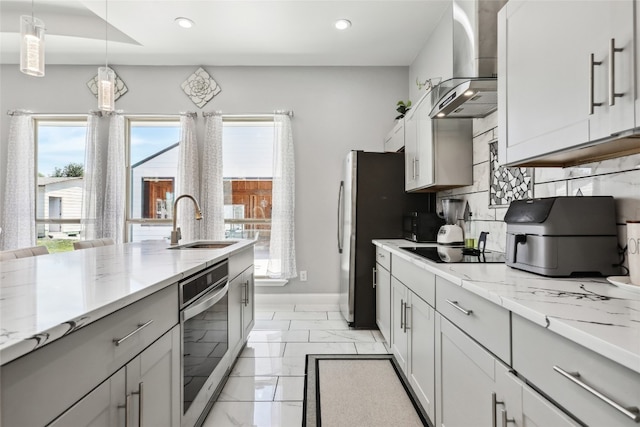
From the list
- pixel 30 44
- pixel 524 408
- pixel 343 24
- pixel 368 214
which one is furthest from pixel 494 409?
pixel 343 24

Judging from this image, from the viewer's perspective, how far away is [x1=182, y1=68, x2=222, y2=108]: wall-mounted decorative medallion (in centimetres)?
422

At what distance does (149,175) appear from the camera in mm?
4375

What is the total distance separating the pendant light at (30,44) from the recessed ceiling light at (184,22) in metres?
1.36

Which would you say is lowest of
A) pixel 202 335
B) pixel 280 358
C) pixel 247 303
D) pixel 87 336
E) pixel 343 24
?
pixel 280 358

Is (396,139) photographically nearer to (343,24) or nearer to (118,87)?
(343,24)

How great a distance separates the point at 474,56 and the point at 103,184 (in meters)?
4.19

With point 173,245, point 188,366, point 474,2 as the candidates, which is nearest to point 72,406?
point 188,366

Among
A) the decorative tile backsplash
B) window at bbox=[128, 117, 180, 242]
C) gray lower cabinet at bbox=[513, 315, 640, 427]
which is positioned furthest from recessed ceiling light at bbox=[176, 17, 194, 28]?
gray lower cabinet at bbox=[513, 315, 640, 427]

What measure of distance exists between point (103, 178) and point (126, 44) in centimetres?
157

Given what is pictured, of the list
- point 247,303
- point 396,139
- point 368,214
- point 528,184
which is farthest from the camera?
point 396,139

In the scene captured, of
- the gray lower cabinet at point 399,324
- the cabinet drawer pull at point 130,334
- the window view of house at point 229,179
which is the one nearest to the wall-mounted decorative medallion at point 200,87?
the window view of house at point 229,179

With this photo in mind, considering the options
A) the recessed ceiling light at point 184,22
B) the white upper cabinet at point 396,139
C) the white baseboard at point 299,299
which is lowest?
the white baseboard at point 299,299

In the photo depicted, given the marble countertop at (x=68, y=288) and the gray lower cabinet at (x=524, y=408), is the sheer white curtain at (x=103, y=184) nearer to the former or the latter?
the marble countertop at (x=68, y=288)

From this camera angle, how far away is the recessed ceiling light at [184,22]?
3210 mm
